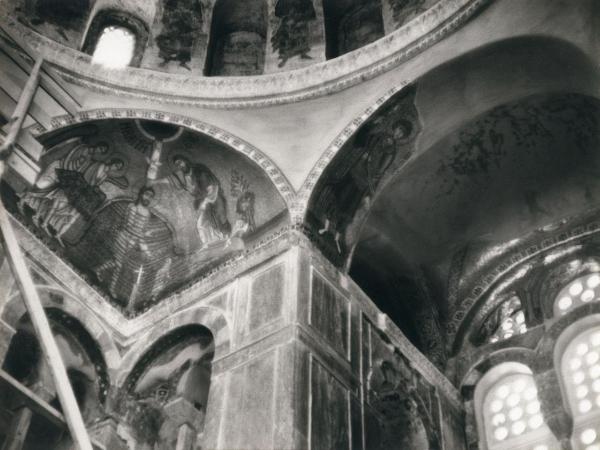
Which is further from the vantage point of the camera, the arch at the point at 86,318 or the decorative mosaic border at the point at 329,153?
the decorative mosaic border at the point at 329,153

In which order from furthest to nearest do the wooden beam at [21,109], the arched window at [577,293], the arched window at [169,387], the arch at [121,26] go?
the arch at [121,26]
the arched window at [577,293]
the arched window at [169,387]
the wooden beam at [21,109]

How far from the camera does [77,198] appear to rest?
39.0 ft

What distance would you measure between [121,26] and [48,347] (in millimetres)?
8261

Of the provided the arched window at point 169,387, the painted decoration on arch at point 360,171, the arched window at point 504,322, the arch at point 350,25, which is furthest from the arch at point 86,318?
the arched window at point 504,322

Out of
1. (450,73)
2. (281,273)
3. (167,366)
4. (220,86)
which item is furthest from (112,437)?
(450,73)

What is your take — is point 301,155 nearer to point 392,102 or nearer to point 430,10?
point 392,102

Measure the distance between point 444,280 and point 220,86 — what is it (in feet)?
A: 15.6

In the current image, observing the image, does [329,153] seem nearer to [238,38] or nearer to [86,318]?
[238,38]

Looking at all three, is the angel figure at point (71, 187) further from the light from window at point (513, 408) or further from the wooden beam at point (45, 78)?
the light from window at point (513, 408)

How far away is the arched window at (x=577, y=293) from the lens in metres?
11.9

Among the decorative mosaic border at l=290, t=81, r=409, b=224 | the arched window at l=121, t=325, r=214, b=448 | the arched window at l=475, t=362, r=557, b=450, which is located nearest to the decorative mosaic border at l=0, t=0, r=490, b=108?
the decorative mosaic border at l=290, t=81, r=409, b=224

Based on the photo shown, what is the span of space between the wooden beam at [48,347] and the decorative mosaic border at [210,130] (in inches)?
208

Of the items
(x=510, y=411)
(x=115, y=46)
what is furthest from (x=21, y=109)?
(x=510, y=411)

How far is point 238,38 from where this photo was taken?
1368cm
